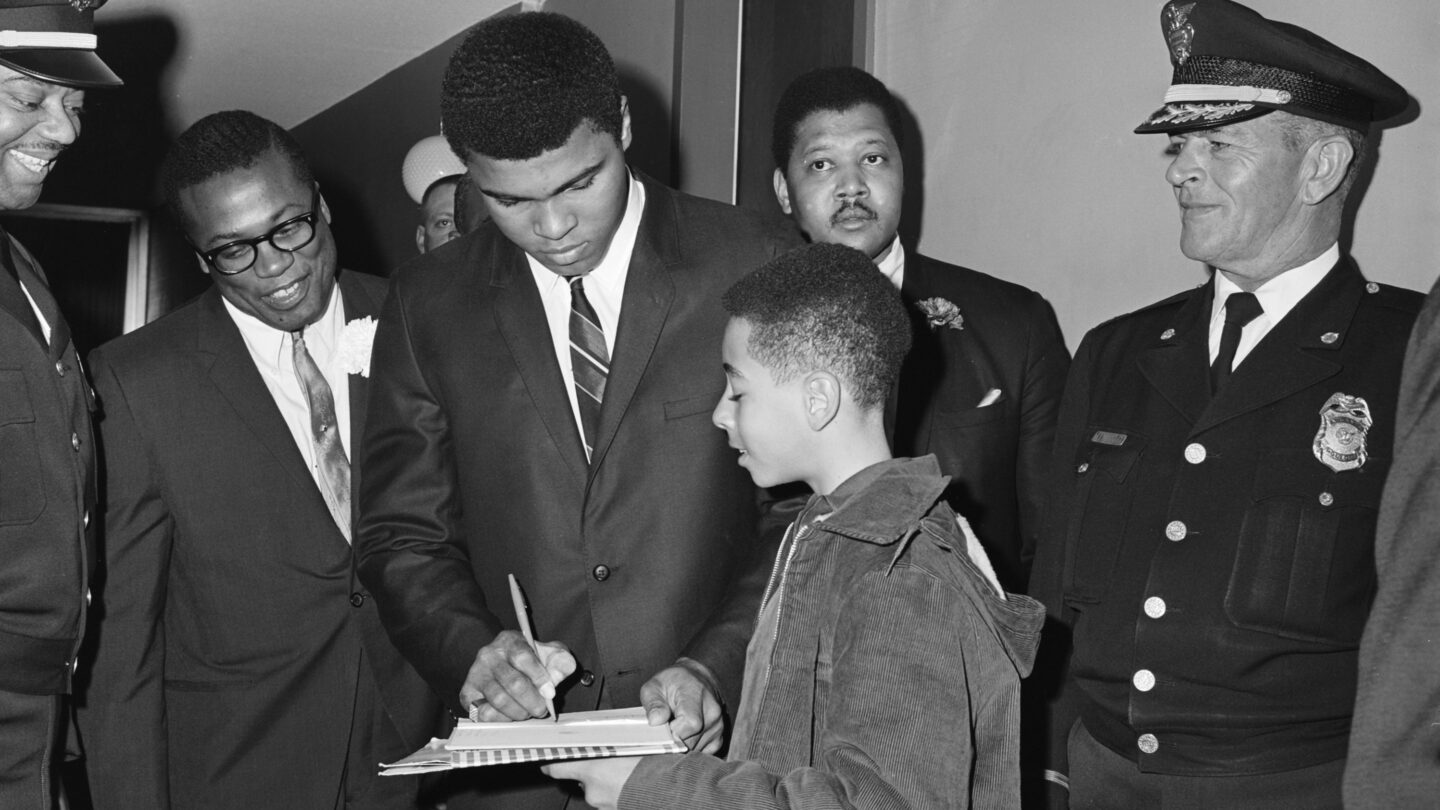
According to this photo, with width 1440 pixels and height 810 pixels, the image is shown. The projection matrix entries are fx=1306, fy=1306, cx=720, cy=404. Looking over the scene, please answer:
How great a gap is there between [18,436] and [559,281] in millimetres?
840

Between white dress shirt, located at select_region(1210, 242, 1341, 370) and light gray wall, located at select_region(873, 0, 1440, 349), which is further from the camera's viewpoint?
light gray wall, located at select_region(873, 0, 1440, 349)

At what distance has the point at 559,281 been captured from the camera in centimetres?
207

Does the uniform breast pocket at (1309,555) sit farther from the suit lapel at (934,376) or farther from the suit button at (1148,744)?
the suit lapel at (934,376)

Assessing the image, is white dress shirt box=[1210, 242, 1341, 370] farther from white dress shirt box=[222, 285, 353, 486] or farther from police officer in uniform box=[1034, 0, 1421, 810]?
white dress shirt box=[222, 285, 353, 486]

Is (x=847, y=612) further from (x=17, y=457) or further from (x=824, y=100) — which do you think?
(x=824, y=100)

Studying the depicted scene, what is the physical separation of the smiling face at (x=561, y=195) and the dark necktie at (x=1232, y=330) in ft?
3.09

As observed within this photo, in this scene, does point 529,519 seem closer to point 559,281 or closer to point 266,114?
point 559,281

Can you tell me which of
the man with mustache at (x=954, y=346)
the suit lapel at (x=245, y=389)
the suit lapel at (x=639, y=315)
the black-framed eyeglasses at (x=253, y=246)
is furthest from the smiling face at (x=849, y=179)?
the suit lapel at (x=245, y=389)

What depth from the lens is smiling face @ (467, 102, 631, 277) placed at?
1.89 m

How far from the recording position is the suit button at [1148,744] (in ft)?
6.05

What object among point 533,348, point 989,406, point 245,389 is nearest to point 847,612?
point 533,348

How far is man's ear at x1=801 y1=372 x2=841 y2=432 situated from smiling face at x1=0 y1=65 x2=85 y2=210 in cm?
127

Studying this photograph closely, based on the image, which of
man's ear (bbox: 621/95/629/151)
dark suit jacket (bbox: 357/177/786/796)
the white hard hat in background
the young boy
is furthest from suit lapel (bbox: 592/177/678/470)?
the white hard hat in background

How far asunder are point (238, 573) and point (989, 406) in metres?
1.48
